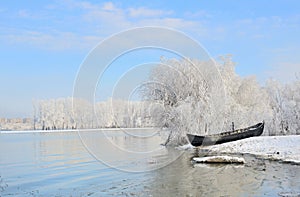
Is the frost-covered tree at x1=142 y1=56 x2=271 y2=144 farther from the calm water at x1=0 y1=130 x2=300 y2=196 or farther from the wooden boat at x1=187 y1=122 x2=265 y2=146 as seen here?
the calm water at x1=0 y1=130 x2=300 y2=196

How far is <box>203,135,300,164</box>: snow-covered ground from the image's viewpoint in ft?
84.5

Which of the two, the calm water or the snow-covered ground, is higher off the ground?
the snow-covered ground

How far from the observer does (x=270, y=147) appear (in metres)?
30.0

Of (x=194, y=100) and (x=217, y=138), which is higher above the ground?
(x=194, y=100)

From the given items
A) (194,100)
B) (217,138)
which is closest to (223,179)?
(217,138)

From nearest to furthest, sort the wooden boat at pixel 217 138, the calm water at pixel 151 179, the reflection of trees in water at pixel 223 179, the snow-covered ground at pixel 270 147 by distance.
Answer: the reflection of trees in water at pixel 223 179, the calm water at pixel 151 179, the snow-covered ground at pixel 270 147, the wooden boat at pixel 217 138

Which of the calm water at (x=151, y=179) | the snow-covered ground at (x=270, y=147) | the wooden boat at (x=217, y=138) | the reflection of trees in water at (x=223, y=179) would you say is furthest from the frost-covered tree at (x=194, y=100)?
the reflection of trees in water at (x=223, y=179)

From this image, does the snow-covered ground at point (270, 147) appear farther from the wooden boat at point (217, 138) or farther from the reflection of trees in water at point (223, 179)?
the reflection of trees in water at point (223, 179)

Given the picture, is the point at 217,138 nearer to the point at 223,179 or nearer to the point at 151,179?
the point at 223,179

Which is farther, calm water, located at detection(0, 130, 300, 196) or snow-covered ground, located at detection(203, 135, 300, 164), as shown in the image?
snow-covered ground, located at detection(203, 135, 300, 164)

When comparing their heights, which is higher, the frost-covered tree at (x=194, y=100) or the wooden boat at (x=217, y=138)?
the frost-covered tree at (x=194, y=100)

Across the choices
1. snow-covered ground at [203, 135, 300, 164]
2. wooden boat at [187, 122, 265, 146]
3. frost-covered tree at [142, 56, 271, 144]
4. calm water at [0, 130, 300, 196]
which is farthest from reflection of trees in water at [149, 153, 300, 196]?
frost-covered tree at [142, 56, 271, 144]

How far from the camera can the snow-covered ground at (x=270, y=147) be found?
25750 millimetres

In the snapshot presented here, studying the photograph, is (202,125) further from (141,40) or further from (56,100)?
(56,100)
